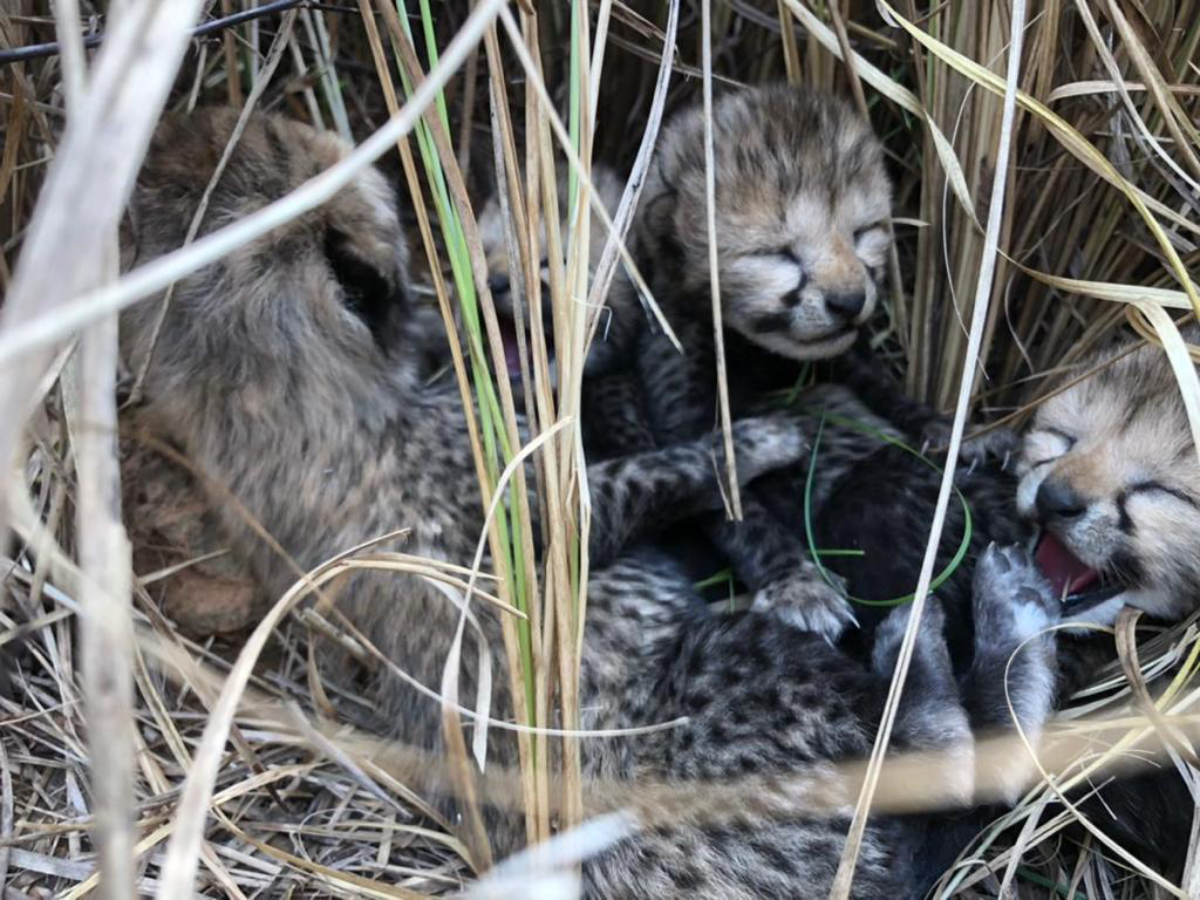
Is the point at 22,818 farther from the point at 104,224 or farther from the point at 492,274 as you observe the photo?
the point at 104,224

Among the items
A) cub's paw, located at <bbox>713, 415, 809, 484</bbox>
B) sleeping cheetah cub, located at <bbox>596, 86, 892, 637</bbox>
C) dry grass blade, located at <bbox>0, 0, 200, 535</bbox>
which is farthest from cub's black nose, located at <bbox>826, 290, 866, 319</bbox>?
dry grass blade, located at <bbox>0, 0, 200, 535</bbox>

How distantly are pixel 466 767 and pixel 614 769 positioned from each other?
431 mm

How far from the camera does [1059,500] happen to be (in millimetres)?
2004

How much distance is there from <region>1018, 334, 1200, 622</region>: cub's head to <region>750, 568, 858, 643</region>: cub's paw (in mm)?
385

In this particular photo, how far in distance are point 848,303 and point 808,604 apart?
1.92ft

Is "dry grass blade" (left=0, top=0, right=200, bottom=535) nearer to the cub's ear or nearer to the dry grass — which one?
the dry grass

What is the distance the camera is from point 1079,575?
2.24 m

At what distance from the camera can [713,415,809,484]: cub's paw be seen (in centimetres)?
244

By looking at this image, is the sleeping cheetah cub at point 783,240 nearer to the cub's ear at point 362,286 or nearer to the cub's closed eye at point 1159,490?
the cub's closed eye at point 1159,490

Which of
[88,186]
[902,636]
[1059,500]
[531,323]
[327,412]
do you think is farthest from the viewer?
[327,412]

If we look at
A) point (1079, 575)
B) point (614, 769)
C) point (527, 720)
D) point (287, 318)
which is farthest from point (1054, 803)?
point (287, 318)

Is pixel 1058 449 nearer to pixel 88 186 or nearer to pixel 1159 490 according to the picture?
pixel 1159 490

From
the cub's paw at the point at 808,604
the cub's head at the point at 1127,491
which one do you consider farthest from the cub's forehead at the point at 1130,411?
the cub's paw at the point at 808,604

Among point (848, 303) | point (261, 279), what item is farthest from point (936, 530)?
point (261, 279)
